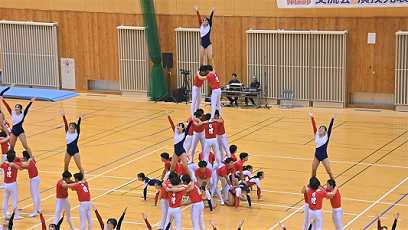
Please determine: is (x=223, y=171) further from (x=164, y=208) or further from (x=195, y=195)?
(x=195, y=195)

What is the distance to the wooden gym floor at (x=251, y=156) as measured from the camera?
701 inches

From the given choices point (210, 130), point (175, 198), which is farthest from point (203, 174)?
point (175, 198)

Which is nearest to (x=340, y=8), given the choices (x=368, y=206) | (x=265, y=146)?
(x=265, y=146)

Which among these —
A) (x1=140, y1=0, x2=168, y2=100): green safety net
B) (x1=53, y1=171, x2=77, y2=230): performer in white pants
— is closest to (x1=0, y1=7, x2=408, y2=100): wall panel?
(x1=140, y1=0, x2=168, y2=100): green safety net

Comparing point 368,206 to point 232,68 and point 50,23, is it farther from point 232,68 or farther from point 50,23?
point 50,23

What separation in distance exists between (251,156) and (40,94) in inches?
619

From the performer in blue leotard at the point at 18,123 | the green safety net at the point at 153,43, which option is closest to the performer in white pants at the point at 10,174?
the performer in blue leotard at the point at 18,123

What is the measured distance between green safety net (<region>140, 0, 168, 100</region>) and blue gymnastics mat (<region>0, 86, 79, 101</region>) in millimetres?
5211

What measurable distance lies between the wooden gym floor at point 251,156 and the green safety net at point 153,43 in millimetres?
1230

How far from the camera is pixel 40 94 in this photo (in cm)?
3459

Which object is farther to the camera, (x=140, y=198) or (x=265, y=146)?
(x=265, y=146)

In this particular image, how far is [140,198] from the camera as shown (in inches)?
755

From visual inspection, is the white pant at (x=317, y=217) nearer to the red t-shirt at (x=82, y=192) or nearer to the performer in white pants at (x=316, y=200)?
the performer in white pants at (x=316, y=200)

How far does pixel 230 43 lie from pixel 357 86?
665 cm
